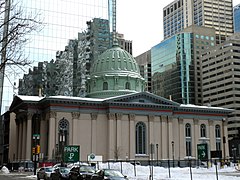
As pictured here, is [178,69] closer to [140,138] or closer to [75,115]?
[140,138]

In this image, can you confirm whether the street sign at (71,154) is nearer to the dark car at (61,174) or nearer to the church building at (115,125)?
the dark car at (61,174)

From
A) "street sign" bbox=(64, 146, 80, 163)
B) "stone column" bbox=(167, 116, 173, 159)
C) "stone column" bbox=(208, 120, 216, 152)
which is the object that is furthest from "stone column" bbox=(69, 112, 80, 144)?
"street sign" bbox=(64, 146, 80, 163)

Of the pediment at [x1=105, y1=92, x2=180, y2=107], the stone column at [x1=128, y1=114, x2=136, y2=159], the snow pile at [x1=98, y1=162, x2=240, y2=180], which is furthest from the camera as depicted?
the pediment at [x1=105, y1=92, x2=180, y2=107]

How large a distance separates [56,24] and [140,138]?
50397 mm

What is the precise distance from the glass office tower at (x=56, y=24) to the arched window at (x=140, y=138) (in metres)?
42.3

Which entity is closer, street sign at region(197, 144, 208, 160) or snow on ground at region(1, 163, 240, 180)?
street sign at region(197, 144, 208, 160)

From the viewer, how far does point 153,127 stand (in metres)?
81.6

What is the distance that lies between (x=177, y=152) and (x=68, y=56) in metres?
48.6

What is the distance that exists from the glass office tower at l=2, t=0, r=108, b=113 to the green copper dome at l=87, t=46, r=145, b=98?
24.9 meters

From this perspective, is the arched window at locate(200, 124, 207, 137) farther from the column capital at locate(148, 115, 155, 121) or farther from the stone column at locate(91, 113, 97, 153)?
the stone column at locate(91, 113, 97, 153)

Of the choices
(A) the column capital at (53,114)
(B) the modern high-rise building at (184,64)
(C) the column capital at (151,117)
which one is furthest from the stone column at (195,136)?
(B) the modern high-rise building at (184,64)

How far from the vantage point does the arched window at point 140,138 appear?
265 ft

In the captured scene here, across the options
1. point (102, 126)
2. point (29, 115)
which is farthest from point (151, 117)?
point (29, 115)

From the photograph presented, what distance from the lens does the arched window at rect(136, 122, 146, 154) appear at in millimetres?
80688
